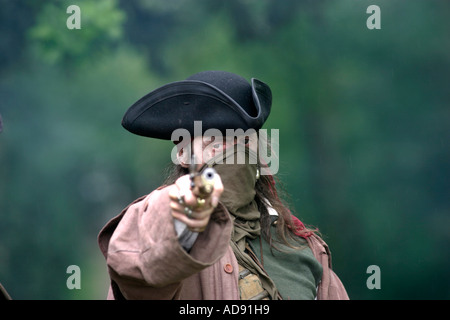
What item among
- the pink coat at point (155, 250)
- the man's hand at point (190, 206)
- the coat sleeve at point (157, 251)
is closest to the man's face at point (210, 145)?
the pink coat at point (155, 250)

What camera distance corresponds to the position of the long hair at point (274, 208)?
3.14 metres

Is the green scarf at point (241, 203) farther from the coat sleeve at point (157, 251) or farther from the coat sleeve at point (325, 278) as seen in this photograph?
the coat sleeve at point (157, 251)

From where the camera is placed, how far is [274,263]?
120 inches

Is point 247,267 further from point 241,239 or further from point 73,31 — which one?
point 73,31

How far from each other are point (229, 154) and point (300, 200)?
297 cm

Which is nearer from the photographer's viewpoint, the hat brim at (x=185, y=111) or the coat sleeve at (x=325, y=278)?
the hat brim at (x=185, y=111)

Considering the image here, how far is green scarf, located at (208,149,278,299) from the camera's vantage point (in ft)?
9.60

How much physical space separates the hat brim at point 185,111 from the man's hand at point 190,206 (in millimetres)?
774

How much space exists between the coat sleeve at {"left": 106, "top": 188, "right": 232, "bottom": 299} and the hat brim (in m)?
0.60

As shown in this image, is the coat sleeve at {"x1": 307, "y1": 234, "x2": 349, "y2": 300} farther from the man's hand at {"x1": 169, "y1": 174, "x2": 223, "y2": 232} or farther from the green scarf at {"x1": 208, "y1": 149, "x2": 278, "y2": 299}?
the man's hand at {"x1": 169, "y1": 174, "x2": 223, "y2": 232}

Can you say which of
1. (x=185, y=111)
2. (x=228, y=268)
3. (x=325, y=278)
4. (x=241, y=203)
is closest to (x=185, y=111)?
(x=185, y=111)

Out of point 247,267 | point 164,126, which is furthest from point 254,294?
point 164,126

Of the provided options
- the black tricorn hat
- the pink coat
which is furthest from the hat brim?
the pink coat

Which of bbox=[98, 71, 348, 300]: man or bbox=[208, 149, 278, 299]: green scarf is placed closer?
bbox=[98, 71, 348, 300]: man
